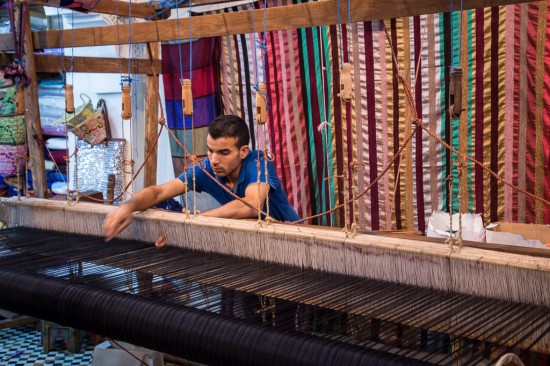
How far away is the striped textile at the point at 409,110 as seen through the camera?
4520 millimetres

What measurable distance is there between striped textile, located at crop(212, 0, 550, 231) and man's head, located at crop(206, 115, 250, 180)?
1048mm

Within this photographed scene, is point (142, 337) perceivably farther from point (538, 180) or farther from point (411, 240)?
point (538, 180)

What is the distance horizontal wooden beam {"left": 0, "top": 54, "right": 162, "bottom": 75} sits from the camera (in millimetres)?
4512

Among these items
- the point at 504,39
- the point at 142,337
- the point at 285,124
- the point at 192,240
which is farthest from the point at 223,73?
the point at 142,337

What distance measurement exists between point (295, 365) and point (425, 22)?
3680 mm

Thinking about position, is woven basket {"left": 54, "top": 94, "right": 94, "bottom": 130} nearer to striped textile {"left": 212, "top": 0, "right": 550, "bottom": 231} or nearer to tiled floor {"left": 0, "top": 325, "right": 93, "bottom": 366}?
striped textile {"left": 212, "top": 0, "right": 550, "bottom": 231}

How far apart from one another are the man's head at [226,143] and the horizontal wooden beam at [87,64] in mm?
1195

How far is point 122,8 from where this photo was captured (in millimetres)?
4953

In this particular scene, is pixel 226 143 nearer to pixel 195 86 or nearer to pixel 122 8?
pixel 122 8

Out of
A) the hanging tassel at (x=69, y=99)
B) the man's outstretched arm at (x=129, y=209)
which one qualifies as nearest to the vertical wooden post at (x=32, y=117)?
the hanging tassel at (x=69, y=99)

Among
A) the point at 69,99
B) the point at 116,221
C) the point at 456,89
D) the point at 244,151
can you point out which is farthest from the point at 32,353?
the point at 456,89

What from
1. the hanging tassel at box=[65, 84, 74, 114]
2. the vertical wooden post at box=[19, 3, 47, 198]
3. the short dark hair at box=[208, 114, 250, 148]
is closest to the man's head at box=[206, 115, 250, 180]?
the short dark hair at box=[208, 114, 250, 148]

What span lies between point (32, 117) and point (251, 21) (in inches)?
67.6

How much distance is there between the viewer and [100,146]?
707cm
